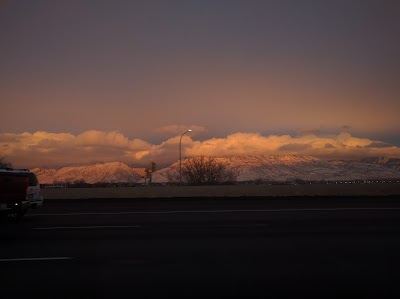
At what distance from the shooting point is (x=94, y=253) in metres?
8.63

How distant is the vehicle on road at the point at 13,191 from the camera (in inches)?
569

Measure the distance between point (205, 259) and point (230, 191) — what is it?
19.7 meters

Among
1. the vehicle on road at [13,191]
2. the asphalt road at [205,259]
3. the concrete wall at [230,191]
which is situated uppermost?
the vehicle on road at [13,191]

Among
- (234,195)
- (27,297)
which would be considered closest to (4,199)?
(27,297)

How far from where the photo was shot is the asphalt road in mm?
6156

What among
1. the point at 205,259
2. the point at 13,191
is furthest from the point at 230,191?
the point at 205,259

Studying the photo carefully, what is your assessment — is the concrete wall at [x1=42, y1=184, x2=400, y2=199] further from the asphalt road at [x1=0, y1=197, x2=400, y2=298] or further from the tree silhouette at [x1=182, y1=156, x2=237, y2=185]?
the tree silhouette at [x1=182, y1=156, x2=237, y2=185]

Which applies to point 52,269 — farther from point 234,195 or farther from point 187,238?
point 234,195

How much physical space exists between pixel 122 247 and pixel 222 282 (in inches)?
142

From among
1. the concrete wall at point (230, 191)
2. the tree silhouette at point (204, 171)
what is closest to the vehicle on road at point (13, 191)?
the concrete wall at point (230, 191)

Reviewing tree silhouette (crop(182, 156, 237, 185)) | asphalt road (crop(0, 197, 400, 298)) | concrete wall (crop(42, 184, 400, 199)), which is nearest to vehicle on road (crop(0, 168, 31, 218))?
asphalt road (crop(0, 197, 400, 298))

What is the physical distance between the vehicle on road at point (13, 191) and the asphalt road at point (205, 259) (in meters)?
1.52

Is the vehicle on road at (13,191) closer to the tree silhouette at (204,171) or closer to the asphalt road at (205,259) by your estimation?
the asphalt road at (205,259)

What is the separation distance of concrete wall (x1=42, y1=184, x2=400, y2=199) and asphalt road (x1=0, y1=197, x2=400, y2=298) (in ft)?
45.6
